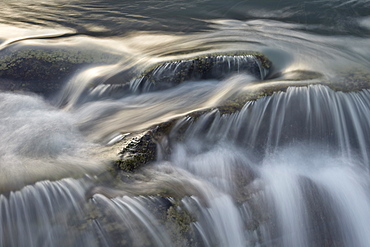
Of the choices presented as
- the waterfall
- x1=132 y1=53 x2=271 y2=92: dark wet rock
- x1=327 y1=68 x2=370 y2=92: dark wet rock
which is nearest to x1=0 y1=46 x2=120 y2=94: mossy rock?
x1=132 y1=53 x2=271 y2=92: dark wet rock

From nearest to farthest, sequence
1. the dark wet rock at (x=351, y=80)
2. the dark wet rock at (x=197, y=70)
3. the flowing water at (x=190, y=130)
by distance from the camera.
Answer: the flowing water at (x=190, y=130), the dark wet rock at (x=351, y=80), the dark wet rock at (x=197, y=70)

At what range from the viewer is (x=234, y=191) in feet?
14.1

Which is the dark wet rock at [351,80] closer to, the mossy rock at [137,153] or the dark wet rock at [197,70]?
the dark wet rock at [197,70]

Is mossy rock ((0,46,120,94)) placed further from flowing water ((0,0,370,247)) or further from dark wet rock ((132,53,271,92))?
dark wet rock ((132,53,271,92))

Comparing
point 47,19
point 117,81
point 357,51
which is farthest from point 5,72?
point 357,51

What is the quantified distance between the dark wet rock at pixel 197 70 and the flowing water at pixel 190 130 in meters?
0.02

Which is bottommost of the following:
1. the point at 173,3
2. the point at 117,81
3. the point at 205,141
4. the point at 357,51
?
the point at 205,141

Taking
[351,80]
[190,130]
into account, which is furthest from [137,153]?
[351,80]

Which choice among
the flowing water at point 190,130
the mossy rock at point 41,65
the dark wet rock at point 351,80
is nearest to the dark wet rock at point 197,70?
the flowing water at point 190,130

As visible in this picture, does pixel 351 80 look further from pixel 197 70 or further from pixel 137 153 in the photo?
pixel 137 153

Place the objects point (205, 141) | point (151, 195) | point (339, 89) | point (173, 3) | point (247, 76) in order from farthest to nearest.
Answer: point (173, 3) → point (247, 76) → point (339, 89) → point (205, 141) → point (151, 195)

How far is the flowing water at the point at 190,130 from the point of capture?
3.97m

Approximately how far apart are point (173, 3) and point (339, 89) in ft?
16.2

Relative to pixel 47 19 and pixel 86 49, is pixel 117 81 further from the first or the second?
pixel 47 19
